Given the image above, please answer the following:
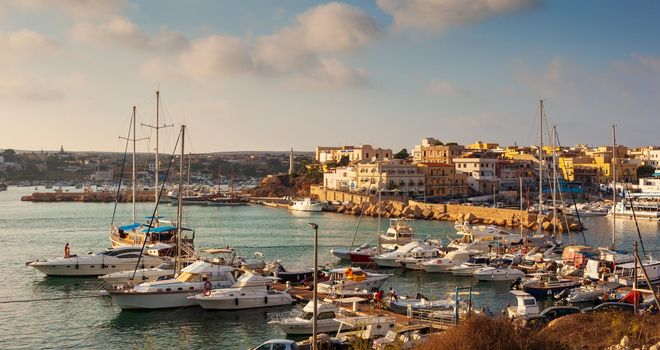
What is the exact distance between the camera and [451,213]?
2414 inches

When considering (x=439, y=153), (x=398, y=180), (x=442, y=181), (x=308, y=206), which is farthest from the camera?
(x=439, y=153)

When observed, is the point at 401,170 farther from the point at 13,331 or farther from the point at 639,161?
the point at 13,331

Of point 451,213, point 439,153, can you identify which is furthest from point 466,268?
point 439,153

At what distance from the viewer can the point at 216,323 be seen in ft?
70.4

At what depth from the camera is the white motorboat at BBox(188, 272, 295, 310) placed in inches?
894

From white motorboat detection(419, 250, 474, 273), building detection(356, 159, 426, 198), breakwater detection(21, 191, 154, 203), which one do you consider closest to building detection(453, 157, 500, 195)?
building detection(356, 159, 426, 198)

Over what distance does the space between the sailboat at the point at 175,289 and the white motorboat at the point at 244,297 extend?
1.50 feet

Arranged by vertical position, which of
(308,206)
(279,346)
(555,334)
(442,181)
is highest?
(442,181)

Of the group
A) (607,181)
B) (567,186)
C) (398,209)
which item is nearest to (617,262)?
(398,209)

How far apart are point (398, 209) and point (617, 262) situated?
115 feet

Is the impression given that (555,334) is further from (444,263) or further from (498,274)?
(444,263)

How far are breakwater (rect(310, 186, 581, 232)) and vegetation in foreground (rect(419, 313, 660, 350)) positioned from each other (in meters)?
31.3

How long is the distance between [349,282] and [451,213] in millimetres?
37565

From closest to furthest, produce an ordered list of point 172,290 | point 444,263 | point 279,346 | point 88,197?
point 279,346 → point 172,290 → point 444,263 → point 88,197
